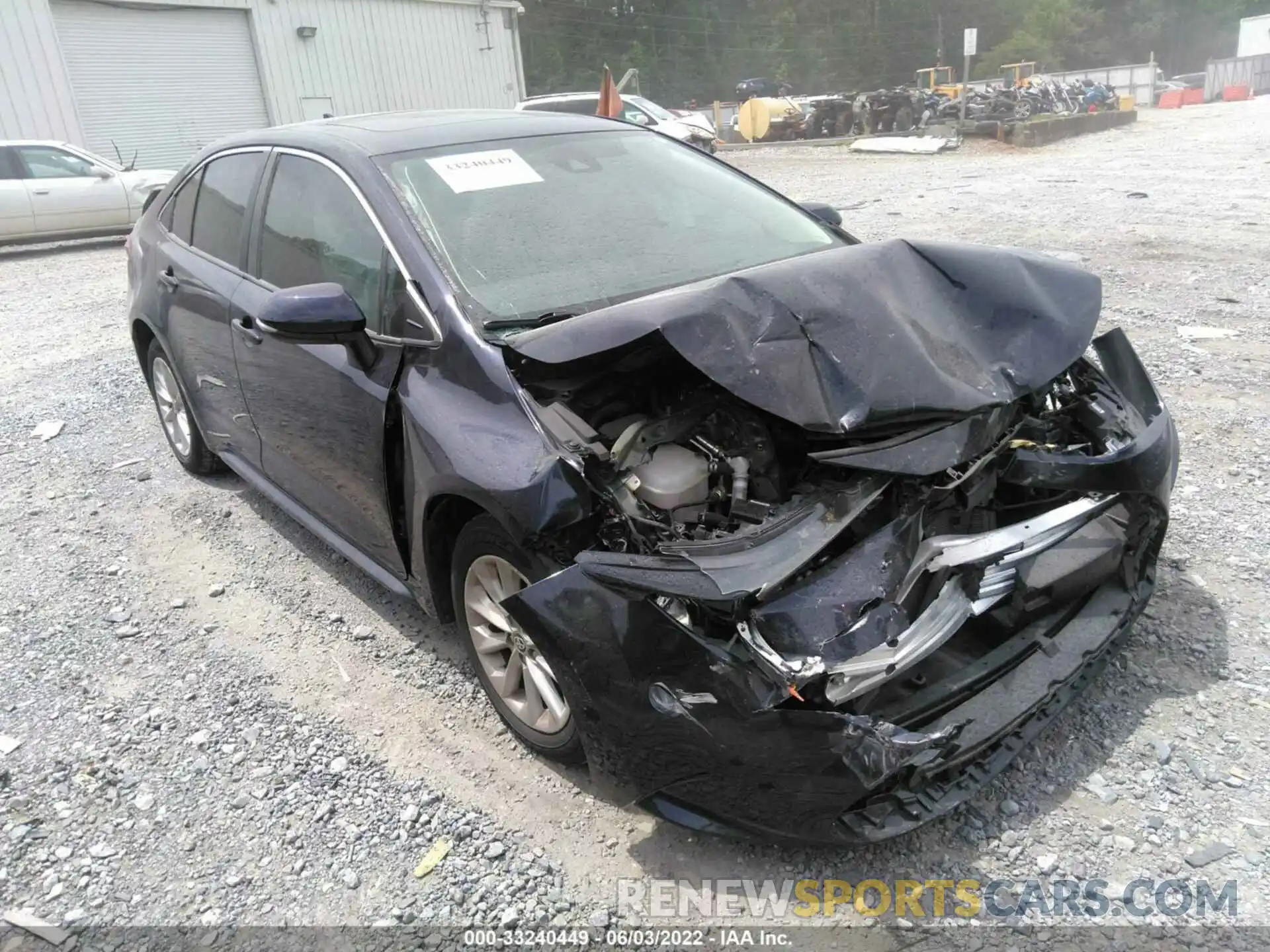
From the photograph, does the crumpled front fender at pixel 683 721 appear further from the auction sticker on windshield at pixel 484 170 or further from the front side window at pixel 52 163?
the front side window at pixel 52 163

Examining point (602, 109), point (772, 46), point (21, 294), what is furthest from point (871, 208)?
point (772, 46)

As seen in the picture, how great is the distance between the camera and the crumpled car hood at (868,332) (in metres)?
2.30

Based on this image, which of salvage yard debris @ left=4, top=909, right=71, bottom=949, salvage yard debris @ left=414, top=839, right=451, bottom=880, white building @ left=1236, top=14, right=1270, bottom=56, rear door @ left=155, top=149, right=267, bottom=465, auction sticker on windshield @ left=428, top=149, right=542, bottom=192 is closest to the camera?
salvage yard debris @ left=4, top=909, right=71, bottom=949

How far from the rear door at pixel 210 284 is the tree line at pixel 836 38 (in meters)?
46.2

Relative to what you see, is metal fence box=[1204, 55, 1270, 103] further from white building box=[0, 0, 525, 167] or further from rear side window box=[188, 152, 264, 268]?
rear side window box=[188, 152, 264, 268]

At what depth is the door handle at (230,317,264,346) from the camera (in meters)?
3.52

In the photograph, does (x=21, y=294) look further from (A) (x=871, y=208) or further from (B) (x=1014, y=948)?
(B) (x=1014, y=948)

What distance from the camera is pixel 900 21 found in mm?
62375

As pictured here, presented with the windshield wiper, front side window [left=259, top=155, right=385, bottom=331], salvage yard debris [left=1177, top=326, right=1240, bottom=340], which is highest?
front side window [left=259, top=155, right=385, bottom=331]

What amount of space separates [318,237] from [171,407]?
2.13 m

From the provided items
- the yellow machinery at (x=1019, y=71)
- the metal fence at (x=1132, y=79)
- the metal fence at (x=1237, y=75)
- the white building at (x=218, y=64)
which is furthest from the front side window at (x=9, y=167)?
the metal fence at (x=1237, y=75)

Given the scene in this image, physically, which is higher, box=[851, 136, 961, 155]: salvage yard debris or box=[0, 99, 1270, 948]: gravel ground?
box=[851, 136, 961, 155]: salvage yard debris

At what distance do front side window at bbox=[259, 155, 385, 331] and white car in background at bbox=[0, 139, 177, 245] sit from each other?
34.2 feet

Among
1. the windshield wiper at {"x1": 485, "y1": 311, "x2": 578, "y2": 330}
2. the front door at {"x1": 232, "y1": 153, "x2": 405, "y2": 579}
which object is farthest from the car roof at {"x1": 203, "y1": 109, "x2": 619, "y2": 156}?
the windshield wiper at {"x1": 485, "y1": 311, "x2": 578, "y2": 330}
